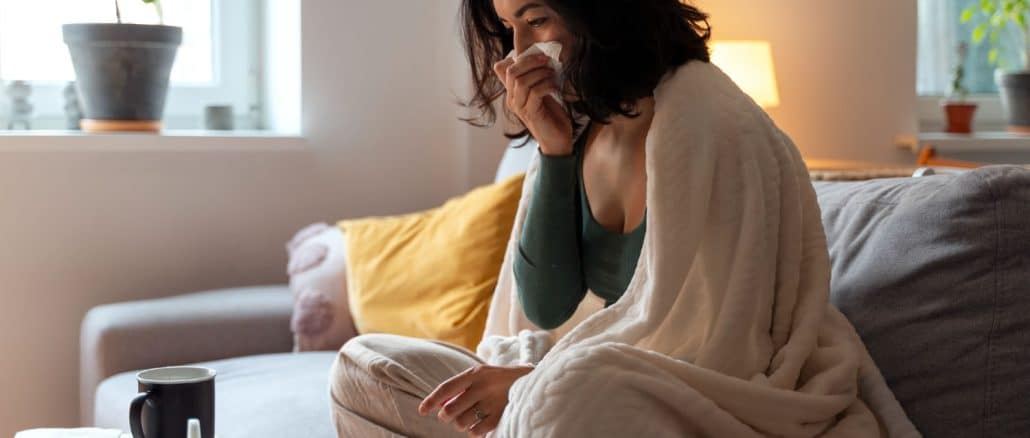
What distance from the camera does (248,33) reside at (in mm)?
2945

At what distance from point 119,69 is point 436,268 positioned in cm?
90

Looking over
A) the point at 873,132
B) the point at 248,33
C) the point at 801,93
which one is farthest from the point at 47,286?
the point at 873,132

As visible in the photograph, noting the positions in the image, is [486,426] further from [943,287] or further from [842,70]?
[842,70]

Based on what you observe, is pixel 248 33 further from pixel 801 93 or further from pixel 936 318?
pixel 936 318

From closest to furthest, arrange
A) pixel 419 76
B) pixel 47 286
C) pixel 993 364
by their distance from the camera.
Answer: pixel 993 364
pixel 47 286
pixel 419 76

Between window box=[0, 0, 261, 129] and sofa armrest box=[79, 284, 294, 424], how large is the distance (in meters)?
0.66

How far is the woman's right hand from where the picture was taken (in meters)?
1.45

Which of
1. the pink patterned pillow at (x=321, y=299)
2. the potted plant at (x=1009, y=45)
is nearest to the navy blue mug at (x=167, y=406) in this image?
the pink patterned pillow at (x=321, y=299)

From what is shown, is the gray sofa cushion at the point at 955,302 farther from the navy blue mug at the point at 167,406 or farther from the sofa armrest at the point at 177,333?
the sofa armrest at the point at 177,333

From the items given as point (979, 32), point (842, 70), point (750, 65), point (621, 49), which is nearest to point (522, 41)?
point (621, 49)

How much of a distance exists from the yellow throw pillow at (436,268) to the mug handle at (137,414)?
0.84 m

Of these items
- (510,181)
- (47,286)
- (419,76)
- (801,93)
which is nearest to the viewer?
(510,181)

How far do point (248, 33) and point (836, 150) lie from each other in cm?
184

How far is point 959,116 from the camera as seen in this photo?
3908 mm
